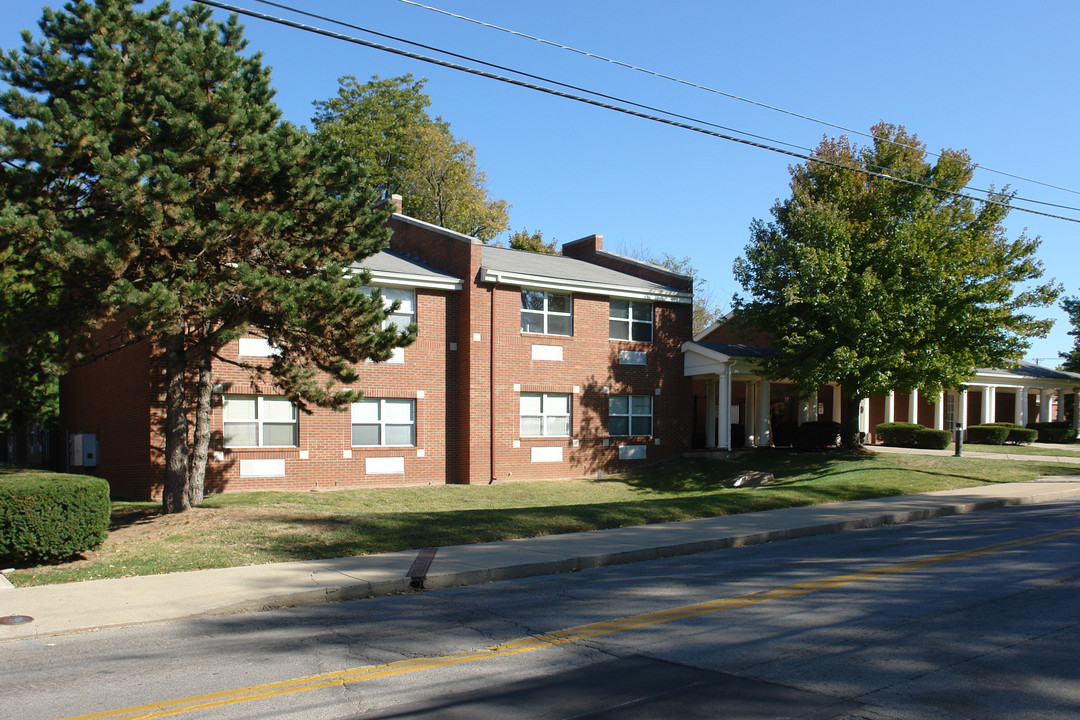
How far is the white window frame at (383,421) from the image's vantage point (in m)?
23.0

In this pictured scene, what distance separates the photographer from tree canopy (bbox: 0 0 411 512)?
40.1ft

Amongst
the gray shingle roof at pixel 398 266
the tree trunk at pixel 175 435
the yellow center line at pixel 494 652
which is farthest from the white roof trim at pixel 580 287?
the yellow center line at pixel 494 652

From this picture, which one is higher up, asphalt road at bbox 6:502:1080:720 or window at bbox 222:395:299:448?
window at bbox 222:395:299:448

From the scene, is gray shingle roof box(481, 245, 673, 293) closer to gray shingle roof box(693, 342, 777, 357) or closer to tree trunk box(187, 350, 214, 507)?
gray shingle roof box(693, 342, 777, 357)

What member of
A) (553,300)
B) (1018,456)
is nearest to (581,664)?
(553,300)

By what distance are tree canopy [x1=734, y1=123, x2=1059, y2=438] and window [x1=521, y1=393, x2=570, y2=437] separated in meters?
6.75

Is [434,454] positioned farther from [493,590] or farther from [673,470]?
[493,590]

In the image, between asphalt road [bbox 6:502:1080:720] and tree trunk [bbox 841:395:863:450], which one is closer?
asphalt road [bbox 6:502:1080:720]

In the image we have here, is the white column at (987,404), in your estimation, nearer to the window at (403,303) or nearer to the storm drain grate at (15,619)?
the window at (403,303)

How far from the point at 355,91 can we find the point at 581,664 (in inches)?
1853

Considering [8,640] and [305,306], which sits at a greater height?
[305,306]

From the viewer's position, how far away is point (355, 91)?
48.7m

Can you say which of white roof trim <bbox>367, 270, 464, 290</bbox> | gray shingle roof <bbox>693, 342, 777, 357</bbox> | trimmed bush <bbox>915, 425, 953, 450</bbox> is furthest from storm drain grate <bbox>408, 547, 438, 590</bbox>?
trimmed bush <bbox>915, 425, 953, 450</bbox>

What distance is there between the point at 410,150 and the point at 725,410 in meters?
27.2
